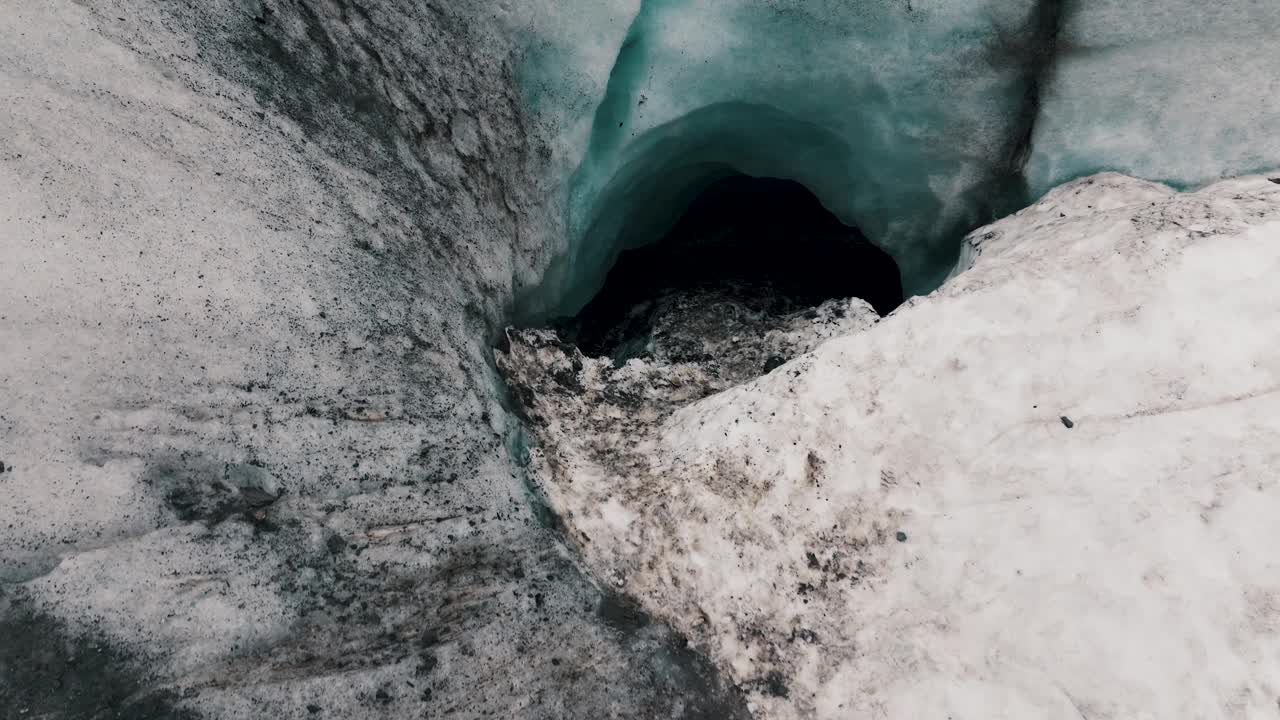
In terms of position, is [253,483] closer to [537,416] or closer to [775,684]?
[537,416]

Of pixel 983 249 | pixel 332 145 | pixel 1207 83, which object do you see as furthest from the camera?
pixel 983 249

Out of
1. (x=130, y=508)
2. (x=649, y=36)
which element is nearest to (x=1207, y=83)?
(x=649, y=36)

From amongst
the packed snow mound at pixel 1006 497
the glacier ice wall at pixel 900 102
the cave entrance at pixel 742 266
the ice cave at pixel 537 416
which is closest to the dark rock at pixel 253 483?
the ice cave at pixel 537 416

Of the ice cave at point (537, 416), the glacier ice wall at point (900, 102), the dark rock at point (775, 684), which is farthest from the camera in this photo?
the glacier ice wall at point (900, 102)

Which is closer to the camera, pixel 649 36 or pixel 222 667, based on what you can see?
pixel 222 667

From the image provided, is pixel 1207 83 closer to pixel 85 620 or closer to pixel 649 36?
pixel 649 36

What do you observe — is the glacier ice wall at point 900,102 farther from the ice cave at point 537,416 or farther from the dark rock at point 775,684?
the dark rock at point 775,684
